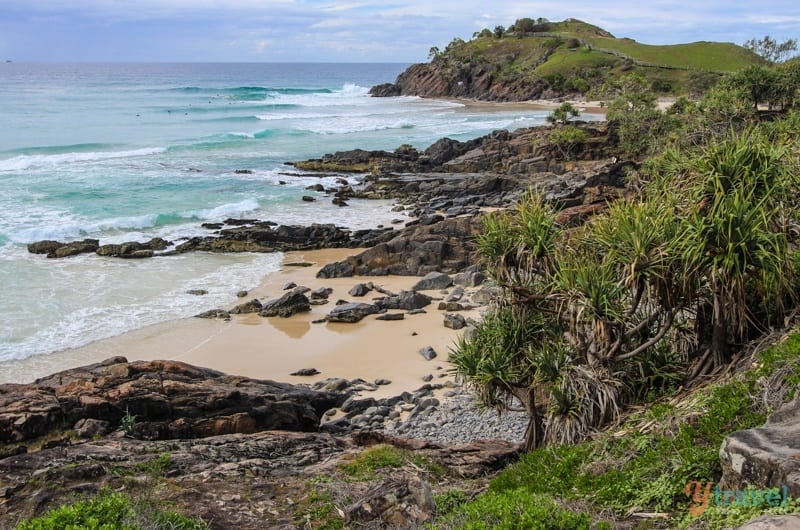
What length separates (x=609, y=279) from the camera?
10156 millimetres

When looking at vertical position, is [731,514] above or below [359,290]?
above

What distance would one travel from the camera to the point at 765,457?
261 inches

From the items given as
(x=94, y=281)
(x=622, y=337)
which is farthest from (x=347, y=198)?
(x=622, y=337)

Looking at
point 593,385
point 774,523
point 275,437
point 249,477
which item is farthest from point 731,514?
point 275,437

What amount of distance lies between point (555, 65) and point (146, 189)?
97.9 m

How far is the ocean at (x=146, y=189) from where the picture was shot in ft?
77.2

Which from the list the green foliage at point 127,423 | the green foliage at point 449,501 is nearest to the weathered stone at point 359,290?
the green foliage at point 127,423

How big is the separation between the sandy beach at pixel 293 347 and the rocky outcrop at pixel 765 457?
1065 centimetres

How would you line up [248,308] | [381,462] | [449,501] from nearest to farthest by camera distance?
[449,501] → [381,462] → [248,308]

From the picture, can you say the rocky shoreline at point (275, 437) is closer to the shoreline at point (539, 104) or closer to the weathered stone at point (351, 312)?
the weathered stone at point (351, 312)

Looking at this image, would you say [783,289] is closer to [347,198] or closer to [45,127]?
[347,198]

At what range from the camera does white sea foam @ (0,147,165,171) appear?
51406 mm

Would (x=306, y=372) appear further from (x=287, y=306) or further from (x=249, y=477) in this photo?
(x=249, y=477)

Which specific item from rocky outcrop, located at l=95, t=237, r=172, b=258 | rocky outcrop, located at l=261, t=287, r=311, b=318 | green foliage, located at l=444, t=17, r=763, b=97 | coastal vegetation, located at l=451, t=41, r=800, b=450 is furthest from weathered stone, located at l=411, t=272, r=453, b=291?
green foliage, located at l=444, t=17, r=763, b=97
